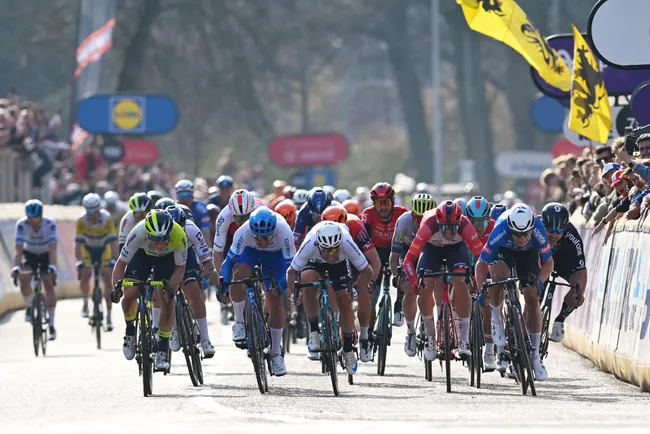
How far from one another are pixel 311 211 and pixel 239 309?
7.65 feet

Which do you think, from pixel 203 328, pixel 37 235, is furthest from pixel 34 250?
pixel 203 328

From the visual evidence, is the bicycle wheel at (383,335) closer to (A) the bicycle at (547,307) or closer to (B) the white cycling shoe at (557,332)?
(A) the bicycle at (547,307)

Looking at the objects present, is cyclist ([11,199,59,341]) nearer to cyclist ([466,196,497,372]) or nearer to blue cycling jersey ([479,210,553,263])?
cyclist ([466,196,497,372])

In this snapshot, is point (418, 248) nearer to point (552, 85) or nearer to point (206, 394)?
point (206, 394)

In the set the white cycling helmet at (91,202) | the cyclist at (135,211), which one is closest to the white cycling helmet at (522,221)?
the cyclist at (135,211)

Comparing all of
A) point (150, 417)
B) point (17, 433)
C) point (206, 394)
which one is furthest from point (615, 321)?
point (17, 433)

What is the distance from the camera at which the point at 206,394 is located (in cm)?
1523

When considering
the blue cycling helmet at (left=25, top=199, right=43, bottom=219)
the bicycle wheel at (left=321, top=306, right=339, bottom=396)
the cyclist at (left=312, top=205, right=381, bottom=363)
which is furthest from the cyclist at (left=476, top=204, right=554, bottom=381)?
the blue cycling helmet at (left=25, top=199, right=43, bottom=219)

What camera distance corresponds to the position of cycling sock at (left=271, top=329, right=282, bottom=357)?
16.0 meters

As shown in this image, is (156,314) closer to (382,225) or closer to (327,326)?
(327,326)

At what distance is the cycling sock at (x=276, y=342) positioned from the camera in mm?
16047

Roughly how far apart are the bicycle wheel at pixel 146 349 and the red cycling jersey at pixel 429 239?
2.27 metres

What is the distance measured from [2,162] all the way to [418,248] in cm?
1690

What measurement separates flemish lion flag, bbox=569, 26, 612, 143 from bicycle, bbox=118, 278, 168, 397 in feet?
23.5
